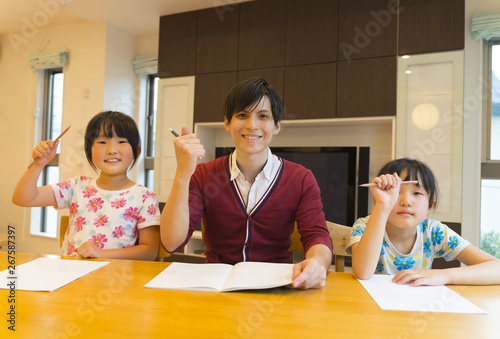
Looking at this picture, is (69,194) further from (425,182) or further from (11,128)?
(11,128)

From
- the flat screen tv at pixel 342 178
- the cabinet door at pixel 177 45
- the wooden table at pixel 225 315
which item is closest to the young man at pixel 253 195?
the wooden table at pixel 225 315

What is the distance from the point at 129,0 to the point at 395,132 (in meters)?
2.66

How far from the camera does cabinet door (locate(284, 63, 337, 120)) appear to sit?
9.37ft

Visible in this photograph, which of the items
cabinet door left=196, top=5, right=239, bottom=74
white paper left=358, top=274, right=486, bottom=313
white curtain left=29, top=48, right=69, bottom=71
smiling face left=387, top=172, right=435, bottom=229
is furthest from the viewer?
white curtain left=29, top=48, right=69, bottom=71

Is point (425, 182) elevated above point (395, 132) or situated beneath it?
situated beneath

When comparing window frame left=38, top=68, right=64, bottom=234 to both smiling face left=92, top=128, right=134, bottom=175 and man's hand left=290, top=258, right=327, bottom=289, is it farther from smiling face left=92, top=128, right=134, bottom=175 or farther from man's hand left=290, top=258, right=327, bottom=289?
man's hand left=290, top=258, right=327, bottom=289

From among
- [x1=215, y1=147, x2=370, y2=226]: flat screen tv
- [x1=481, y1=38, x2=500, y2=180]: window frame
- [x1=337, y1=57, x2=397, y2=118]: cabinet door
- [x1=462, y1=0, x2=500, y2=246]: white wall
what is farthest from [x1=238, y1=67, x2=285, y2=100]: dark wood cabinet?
[x1=481, y1=38, x2=500, y2=180]: window frame

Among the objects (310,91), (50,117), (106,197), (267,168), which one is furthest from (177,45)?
(267,168)

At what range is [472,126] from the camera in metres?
2.70

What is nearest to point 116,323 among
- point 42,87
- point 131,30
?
point 131,30

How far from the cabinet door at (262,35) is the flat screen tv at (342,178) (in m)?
0.89

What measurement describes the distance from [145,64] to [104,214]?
311cm

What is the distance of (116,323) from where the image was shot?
0.62 m

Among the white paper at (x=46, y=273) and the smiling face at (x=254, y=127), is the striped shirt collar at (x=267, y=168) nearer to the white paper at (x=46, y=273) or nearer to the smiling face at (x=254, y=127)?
the smiling face at (x=254, y=127)
